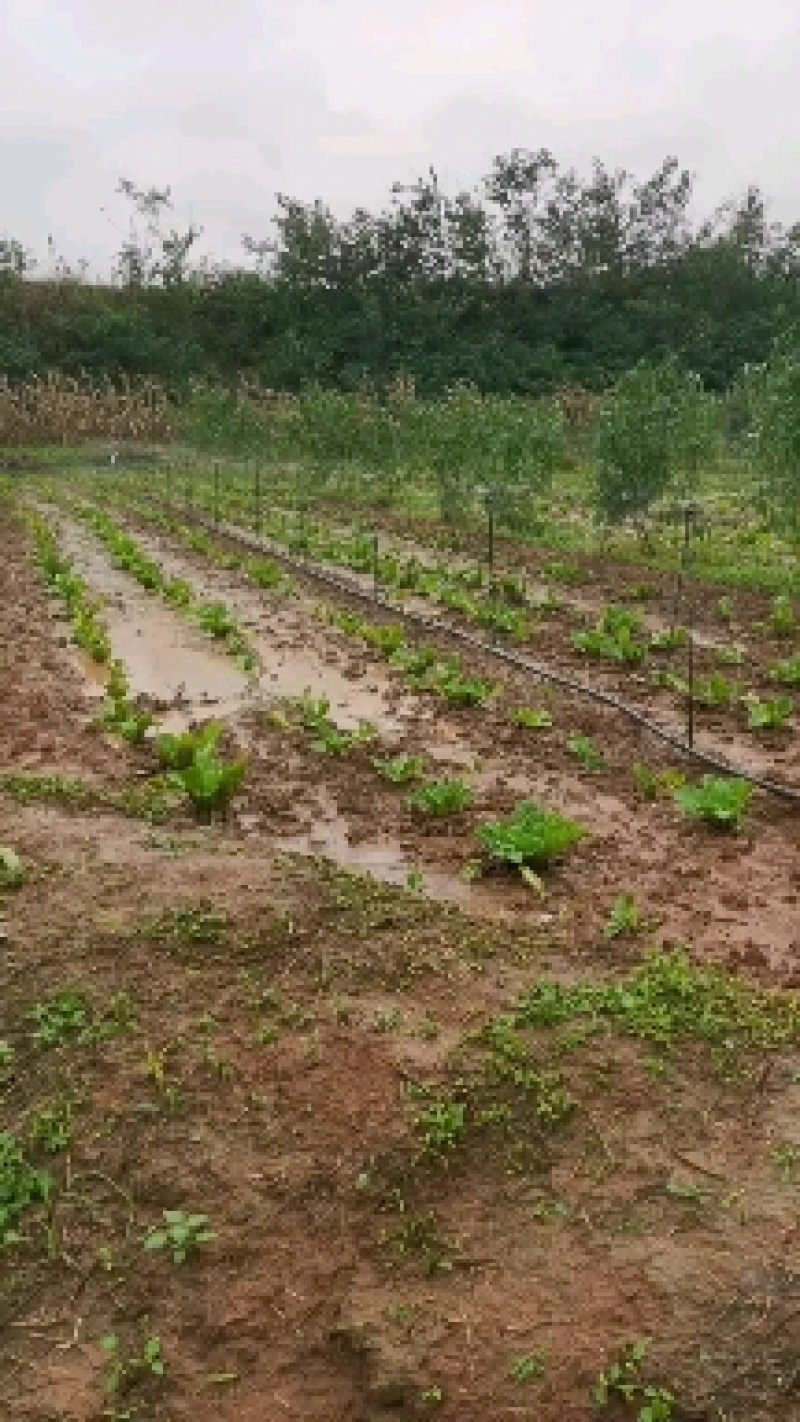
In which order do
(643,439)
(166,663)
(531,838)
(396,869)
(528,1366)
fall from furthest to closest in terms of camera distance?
(643,439) < (166,663) < (396,869) < (531,838) < (528,1366)

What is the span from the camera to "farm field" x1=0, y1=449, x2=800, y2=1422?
364 centimetres

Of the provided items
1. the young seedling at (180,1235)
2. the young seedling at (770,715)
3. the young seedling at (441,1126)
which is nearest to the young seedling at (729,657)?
the young seedling at (770,715)

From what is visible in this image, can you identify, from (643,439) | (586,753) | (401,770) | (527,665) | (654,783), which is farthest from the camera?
(643,439)

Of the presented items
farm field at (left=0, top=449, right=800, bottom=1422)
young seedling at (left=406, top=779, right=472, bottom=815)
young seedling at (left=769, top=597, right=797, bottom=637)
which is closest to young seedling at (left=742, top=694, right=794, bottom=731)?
farm field at (left=0, top=449, right=800, bottom=1422)

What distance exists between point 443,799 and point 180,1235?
13.6 feet

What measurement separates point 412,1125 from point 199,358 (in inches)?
1951

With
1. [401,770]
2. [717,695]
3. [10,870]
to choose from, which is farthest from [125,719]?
[717,695]

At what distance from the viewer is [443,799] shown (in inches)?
309

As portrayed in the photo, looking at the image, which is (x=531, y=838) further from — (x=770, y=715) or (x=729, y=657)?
(x=729, y=657)

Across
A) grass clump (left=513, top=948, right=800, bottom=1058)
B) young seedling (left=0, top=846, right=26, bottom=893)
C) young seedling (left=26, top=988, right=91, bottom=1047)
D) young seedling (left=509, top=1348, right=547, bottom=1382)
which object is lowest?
young seedling (left=509, top=1348, right=547, bottom=1382)

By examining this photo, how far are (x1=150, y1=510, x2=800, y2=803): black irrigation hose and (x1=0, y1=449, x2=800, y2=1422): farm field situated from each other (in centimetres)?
8

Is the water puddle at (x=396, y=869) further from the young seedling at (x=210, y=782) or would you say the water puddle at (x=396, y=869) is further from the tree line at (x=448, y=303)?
the tree line at (x=448, y=303)

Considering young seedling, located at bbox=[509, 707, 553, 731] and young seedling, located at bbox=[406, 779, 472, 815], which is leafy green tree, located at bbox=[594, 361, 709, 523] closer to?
young seedling, located at bbox=[509, 707, 553, 731]

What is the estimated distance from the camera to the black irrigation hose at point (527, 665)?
28.4 feet
